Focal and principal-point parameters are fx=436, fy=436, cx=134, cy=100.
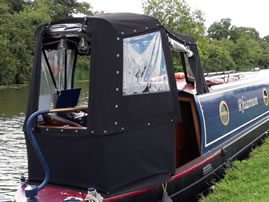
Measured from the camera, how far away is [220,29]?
97.0 meters

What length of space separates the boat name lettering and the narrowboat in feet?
8.12

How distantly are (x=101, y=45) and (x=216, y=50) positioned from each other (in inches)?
2447

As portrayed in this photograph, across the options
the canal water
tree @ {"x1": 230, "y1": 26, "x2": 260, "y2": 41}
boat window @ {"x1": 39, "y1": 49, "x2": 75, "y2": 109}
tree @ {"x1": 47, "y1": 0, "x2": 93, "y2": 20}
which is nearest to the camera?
boat window @ {"x1": 39, "y1": 49, "x2": 75, "y2": 109}

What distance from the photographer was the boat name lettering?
868 centimetres

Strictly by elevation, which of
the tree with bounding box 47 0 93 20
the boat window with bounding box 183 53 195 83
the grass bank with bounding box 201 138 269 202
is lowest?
the grass bank with bounding box 201 138 269 202

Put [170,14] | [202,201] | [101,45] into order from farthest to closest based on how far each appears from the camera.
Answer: [170,14]
[202,201]
[101,45]

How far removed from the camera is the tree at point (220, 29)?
3789 inches

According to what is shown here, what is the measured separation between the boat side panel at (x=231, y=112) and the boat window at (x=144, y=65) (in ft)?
4.71

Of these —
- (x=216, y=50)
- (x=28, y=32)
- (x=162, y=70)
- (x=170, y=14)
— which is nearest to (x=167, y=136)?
(x=162, y=70)

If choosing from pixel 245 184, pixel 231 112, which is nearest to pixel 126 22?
pixel 245 184

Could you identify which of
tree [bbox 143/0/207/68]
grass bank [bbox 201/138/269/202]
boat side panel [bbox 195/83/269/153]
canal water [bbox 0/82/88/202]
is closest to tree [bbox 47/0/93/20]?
tree [bbox 143/0/207/68]

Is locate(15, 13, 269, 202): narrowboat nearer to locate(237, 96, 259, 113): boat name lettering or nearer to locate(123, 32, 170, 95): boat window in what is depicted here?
locate(123, 32, 170, 95): boat window

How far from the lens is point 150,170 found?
5.31m

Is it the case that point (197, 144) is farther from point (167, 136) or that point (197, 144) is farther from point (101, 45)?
point (101, 45)
